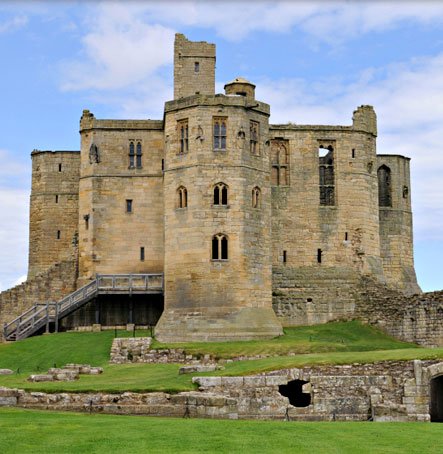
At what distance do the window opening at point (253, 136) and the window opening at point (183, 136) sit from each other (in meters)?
3.54

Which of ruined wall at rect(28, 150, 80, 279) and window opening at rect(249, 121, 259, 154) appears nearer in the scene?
window opening at rect(249, 121, 259, 154)

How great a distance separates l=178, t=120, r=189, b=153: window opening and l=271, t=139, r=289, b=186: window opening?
307 inches

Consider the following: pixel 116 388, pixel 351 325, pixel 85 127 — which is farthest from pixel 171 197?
pixel 116 388

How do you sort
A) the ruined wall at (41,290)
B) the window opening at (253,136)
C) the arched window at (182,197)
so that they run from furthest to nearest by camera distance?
the ruined wall at (41,290) < the window opening at (253,136) < the arched window at (182,197)

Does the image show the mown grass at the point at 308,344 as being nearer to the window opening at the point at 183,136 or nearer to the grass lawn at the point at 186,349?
the grass lawn at the point at 186,349

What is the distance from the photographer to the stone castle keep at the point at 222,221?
1812 inches

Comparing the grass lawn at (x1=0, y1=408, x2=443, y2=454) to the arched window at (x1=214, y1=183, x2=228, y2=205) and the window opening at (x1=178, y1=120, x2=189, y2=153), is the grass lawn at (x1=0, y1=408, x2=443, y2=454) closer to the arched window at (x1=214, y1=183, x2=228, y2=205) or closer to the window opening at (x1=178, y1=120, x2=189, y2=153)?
the arched window at (x1=214, y1=183, x2=228, y2=205)

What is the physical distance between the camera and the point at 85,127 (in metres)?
53.0

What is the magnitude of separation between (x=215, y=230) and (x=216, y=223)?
382mm

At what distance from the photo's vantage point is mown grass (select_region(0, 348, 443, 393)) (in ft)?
98.8

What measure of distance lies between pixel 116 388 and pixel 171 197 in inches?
754

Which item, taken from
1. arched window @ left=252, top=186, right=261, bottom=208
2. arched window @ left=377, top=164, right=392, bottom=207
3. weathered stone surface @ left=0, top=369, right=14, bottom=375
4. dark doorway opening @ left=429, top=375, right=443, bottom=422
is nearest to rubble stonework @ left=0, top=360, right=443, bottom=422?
dark doorway opening @ left=429, top=375, right=443, bottom=422

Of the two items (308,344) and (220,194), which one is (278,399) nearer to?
(308,344)

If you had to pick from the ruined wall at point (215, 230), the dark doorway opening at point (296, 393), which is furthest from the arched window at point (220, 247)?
the dark doorway opening at point (296, 393)
